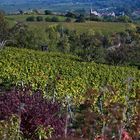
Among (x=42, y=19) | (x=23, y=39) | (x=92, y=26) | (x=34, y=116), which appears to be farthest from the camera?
(x=42, y=19)

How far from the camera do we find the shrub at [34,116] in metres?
11.9

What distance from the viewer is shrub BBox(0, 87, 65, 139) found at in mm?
11906

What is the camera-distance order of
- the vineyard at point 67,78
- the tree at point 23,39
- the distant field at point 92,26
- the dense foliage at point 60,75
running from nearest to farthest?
the vineyard at point 67,78
the dense foliage at point 60,75
the tree at point 23,39
the distant field at point 92,26

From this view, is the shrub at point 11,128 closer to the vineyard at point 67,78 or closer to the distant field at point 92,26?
the vineyard at point 67,78

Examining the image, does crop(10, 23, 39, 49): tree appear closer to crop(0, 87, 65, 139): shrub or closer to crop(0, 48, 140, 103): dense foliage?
crop(0, 48, 140, 103): dense foliage

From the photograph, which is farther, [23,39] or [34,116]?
[23,39]

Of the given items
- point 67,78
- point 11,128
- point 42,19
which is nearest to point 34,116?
point 11,128

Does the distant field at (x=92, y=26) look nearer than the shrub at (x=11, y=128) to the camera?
No

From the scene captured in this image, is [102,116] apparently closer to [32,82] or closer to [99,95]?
[99,95]

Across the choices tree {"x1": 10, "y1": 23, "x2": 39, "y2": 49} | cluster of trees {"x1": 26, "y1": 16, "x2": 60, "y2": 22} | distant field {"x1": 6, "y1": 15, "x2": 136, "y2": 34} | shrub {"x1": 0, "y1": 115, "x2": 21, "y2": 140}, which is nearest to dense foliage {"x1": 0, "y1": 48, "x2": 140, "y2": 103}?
shrub {"x1": 0, "y1": 115, "x2": 21, "y2": 140}

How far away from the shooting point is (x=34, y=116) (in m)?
12.0

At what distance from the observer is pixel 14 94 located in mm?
12867

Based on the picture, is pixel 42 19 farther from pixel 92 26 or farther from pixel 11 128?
pixel 11 128

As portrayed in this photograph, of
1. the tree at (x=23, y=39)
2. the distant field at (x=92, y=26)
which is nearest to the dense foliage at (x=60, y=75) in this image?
the tree at (x=23, y=39)
